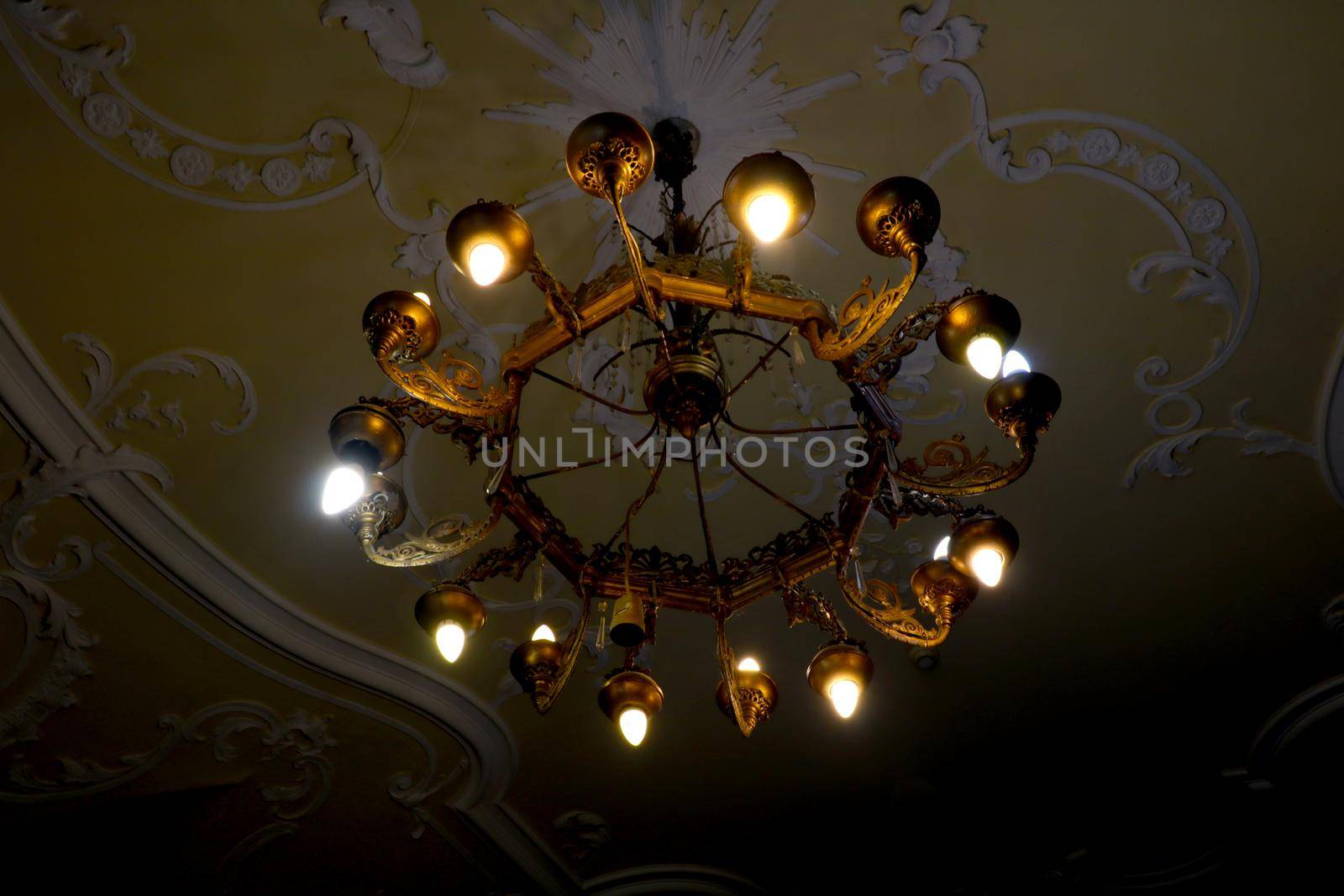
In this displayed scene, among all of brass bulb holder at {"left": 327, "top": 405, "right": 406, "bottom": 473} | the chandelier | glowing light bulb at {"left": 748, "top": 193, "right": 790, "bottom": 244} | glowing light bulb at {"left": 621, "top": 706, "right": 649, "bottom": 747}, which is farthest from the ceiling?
glowing light bulb at {"left": 621, "top": 706, "right": 649, "bottom": 747}

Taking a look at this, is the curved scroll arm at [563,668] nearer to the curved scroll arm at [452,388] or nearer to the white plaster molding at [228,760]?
the curved scroll arm at [452,388]

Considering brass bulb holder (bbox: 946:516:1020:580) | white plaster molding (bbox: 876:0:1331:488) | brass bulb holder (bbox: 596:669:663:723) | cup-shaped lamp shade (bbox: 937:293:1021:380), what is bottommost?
brass bulb holder (bbox: 596:669:663:723)

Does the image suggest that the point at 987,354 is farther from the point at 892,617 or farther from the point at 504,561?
the point at 504,561

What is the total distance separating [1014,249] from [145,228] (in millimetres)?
2797

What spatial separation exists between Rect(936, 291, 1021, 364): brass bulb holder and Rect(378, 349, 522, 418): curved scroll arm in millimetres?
1035

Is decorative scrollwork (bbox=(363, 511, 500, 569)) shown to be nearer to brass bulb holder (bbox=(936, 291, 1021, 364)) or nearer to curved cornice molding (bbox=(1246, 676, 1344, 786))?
brass bulb holder (bbox=(936, 291, 1021, 364))

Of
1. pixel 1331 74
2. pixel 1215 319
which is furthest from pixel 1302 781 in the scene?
pixel 1331 74

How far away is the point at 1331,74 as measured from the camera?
112 inches

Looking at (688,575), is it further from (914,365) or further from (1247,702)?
(1247,702)

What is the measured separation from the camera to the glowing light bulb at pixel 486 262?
2.18 m

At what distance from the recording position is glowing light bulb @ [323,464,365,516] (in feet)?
7.04

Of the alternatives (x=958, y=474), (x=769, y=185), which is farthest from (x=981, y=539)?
(x=769, y=185)

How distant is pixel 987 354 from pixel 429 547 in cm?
135

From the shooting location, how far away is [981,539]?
7.69ft
